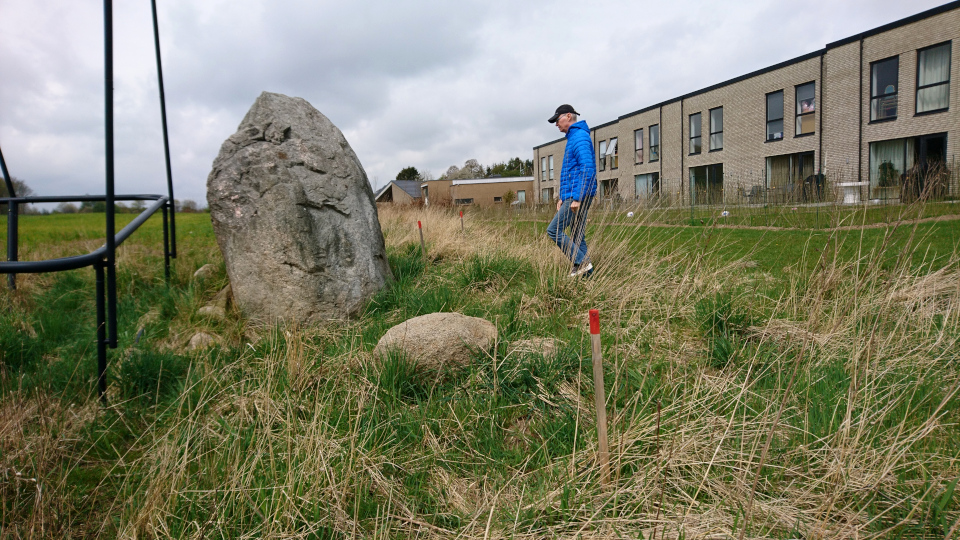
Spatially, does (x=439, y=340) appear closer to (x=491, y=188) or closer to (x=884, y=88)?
(x=884, y=88)

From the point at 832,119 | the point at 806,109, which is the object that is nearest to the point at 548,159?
the point at 806,109

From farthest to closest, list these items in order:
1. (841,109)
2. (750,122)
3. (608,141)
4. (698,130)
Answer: (608,141) → (698,130) → (750,122) → (841,109)

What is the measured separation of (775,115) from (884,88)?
16.3 feet

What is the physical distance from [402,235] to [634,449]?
6.72 m

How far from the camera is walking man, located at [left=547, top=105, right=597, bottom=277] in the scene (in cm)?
543

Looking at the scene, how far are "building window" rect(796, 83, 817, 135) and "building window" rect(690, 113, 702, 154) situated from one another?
6394mm

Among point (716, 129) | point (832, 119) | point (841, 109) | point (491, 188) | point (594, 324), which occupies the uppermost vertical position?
point (716, 129)

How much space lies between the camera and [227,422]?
2.78m

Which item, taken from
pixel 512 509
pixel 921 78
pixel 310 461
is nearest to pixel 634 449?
pixel 512 509

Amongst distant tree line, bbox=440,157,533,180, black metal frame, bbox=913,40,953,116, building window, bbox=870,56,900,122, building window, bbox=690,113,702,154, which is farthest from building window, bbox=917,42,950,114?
distant tree line, bbox=440,157,533,180

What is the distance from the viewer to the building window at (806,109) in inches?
904

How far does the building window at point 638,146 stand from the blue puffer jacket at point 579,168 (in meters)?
31.2

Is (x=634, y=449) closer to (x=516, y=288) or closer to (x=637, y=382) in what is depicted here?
(x=637, y=382)

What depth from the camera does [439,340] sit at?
342 cm
